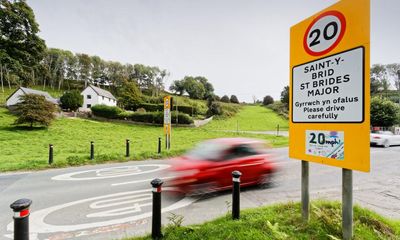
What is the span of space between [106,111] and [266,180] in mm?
36688

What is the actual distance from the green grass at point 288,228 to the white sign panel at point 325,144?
3.84 feet

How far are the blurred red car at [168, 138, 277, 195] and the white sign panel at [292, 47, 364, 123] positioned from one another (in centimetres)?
233

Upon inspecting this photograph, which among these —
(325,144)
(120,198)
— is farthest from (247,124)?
(325,144)

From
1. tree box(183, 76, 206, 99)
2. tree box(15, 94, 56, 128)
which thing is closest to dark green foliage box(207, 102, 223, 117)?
tree box(183, 76, 206, 99)

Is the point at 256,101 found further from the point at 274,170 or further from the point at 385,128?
the point at 274,170

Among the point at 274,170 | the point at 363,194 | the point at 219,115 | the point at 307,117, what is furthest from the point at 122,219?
the point at 219,115

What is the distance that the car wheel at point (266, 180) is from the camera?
20.1 ft

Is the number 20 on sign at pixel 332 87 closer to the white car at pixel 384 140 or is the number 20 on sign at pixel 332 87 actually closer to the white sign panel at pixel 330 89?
the white sign panel at pixel 330 89

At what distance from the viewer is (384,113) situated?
105ft

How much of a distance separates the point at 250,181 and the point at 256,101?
334ft

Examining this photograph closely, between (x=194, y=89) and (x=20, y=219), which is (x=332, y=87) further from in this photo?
(x=194, y=89)

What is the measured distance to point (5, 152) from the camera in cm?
1256

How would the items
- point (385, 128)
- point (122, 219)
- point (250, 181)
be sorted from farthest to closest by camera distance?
point (385, 128) → point (250, 181) → point (122, 219)

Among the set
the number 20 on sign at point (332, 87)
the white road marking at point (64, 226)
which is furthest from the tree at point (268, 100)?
the number 20 on sign at point (332, 87)
